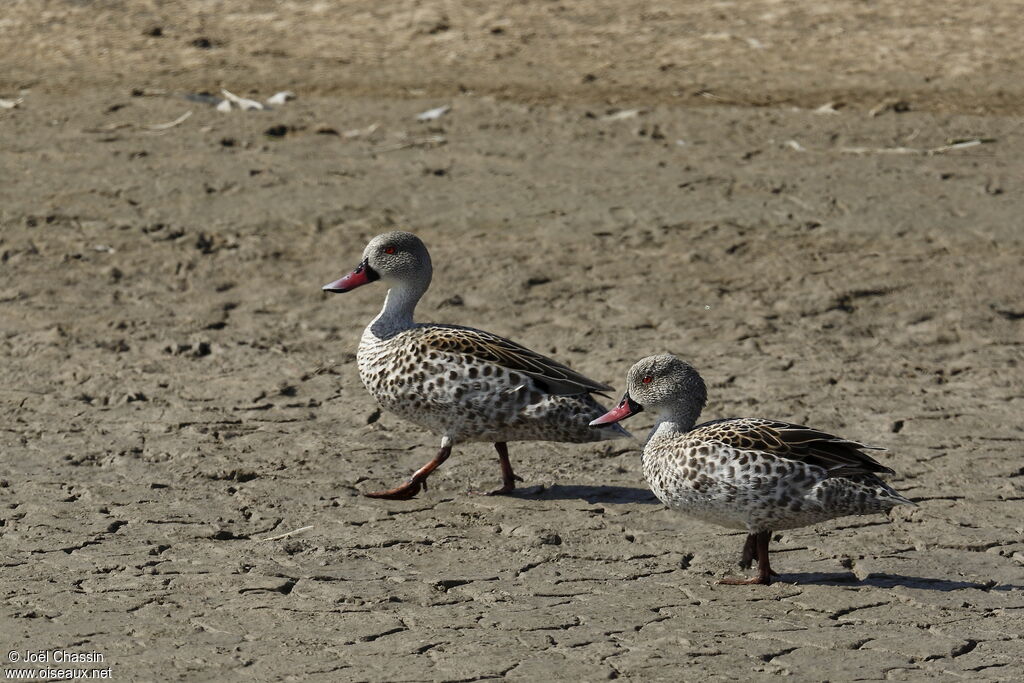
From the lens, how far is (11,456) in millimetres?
7746

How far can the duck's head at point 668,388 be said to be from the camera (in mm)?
6691

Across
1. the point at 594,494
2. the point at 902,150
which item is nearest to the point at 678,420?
the point at 594,494

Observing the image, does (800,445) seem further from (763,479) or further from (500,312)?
(500,312)

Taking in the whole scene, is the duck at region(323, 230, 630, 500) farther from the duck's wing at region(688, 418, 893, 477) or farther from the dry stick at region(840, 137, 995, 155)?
the dry stick at region(840, 137, 995, 155)

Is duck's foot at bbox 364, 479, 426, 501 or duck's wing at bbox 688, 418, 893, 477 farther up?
duck's wing at bbox 688, 418, 893, 477

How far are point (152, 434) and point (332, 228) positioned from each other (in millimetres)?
3110

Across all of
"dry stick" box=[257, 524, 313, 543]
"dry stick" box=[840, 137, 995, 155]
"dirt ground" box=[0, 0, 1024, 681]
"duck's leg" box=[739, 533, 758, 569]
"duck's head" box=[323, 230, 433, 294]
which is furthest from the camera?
"dry stick" box=[840, 137, 995, 155]

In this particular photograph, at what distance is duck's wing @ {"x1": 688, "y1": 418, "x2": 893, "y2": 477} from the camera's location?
6.23m

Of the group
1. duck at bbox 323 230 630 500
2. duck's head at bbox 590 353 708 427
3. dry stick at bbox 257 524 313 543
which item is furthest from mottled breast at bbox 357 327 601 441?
dry stick at bbox 257 524 313 543

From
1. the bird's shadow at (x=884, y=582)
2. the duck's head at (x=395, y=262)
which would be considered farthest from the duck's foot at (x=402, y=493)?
the bird's shadow at (x=884, y=582)

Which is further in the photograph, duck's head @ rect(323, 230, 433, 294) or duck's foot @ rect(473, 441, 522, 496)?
duck's head @ rect(323, 230, 433, 294)

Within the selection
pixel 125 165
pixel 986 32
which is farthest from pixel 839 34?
pixel 125 165

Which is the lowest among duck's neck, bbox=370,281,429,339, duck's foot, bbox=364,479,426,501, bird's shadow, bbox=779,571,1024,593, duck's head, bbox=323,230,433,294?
bird's shadow, bbox=779,571,1024,593

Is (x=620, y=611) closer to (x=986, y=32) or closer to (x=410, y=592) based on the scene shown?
(x=410, y=592)
